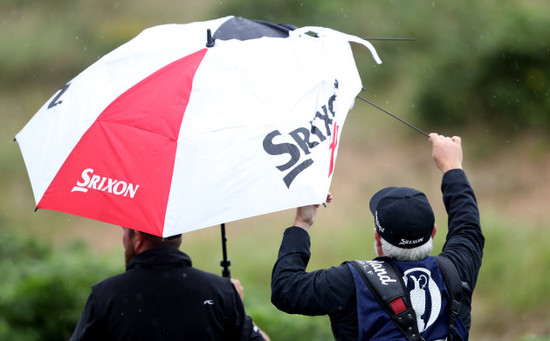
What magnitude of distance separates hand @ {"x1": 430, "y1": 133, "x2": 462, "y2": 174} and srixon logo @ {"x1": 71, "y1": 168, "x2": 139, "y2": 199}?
134 centimetres

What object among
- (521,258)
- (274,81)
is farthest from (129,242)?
(521,258)

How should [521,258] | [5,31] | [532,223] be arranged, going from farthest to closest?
Answer: [5,31] → [532,223] → [521,258]

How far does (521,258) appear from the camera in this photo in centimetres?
917

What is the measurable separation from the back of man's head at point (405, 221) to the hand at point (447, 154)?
0.44 metres

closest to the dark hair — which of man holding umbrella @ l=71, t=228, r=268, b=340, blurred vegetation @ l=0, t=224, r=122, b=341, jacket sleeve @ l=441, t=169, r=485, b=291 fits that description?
man holding umbrella @ l=71, t=228, r=268, b=340

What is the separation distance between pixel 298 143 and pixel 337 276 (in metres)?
0.57

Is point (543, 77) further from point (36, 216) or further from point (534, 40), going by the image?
point (36, 216)

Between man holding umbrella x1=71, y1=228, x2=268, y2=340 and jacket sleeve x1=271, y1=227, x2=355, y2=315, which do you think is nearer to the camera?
jacket sleeve x1=271, y1=227, x2=355, y2=315

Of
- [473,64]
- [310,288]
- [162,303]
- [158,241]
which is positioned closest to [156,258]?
[158,241]

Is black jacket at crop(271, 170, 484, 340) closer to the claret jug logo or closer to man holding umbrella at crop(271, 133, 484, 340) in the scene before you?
man holding umbrella at crop(271, 133, 484, 340)

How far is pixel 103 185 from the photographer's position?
2.83m

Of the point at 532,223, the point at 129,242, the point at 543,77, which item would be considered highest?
the point at 129,242

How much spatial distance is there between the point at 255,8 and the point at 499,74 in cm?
627

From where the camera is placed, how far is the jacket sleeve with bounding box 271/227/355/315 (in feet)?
8.68
